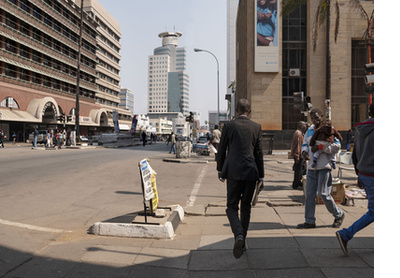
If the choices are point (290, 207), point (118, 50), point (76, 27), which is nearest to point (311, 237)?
point (290, 207)

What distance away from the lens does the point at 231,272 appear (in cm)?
323

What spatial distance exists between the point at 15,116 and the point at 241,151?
4078cm

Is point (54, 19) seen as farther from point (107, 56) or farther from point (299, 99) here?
point (299, 99)

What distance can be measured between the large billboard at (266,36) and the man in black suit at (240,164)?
83.2 ft

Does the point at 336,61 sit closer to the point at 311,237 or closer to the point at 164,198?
the point at 164,198

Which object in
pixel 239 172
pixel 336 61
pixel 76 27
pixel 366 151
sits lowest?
pixel 239 172

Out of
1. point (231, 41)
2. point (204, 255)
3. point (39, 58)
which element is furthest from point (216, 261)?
point (231, 41)

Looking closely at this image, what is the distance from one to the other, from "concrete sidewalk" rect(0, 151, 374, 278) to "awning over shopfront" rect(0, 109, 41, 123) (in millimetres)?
36955

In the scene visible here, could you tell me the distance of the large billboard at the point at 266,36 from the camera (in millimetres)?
28219

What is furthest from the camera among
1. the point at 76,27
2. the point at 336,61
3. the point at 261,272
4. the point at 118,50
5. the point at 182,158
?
the point at 118,50

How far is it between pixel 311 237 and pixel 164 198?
3875 mm

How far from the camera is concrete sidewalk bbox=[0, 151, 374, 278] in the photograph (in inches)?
127

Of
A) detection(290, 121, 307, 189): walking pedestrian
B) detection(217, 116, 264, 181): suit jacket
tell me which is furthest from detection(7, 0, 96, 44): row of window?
detection(217, 116, 264, 181): suit jacket

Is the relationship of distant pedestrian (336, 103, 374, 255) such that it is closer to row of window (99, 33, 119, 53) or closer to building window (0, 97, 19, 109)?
building window (0, 97, 19, 109)
